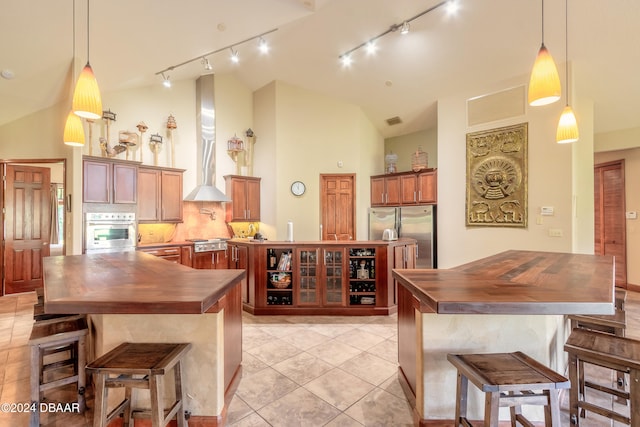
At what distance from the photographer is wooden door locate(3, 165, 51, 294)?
16.7ft

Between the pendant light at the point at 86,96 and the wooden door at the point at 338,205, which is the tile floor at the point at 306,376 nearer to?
the pendant light at the point at 86,96

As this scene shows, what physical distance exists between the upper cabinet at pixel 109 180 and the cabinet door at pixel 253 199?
2.10m

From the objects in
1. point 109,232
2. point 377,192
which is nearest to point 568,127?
point 377,192

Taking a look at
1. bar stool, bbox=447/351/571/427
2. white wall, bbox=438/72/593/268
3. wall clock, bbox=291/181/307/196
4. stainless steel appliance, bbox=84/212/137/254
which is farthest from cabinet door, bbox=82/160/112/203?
white wall, bbox=438/72/593/268

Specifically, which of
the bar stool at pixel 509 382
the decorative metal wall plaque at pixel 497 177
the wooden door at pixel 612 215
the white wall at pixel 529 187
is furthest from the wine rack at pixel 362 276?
the wooden door at pixel 612 215

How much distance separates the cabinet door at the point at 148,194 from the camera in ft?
17.5

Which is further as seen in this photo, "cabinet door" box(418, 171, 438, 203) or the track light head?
"cabinet door" box(418, 171, 438, 203)

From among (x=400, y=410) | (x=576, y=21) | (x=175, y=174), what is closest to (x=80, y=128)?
(x=175, y=174)

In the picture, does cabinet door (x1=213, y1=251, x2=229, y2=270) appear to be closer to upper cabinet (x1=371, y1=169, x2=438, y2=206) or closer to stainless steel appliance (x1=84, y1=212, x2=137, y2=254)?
stainless steel appliance (x1=84, y1=212, x2=137, y2=254)

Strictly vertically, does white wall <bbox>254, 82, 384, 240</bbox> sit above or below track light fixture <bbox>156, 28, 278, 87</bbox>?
below

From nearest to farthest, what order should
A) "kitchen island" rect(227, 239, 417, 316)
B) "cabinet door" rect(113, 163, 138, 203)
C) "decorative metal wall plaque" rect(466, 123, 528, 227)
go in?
1. "kitchen island" rect(227, 239, 417, 316)
2. "decorative metal wall plaque" rect(466, 123, 528, 227)
3. "cabinet door" rect(113, 163, 138, 203)

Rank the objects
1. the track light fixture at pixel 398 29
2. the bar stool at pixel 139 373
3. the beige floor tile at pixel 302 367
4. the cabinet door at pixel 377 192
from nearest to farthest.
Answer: the bar stool at pixel 139 373 → the beige floor tile at pixel 302 367 → the track light fixture at pixel 398 29 → the cabinet door at pixel 377 192

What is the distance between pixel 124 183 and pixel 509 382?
566cm

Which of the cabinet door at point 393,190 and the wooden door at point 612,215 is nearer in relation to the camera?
the wooden door at point 612,215
